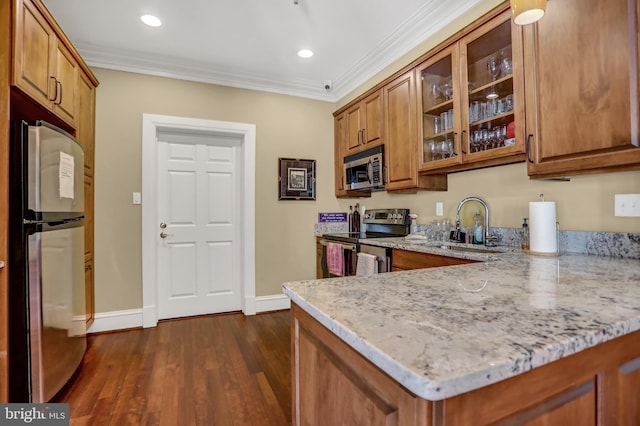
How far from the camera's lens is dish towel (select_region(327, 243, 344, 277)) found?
3.09 meters

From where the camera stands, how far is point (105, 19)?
8.06 ft

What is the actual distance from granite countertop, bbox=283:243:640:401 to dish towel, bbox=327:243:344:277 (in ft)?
6.47

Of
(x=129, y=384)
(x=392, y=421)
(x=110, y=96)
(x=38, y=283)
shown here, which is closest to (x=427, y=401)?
(x=392, y=421)

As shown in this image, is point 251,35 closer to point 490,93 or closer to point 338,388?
point 490,93

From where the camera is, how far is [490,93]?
6.69 feet

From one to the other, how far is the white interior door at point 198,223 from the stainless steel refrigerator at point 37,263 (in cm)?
138

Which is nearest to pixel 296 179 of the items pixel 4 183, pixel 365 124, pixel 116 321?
pixel 365 124

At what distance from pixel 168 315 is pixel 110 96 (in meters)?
2.23

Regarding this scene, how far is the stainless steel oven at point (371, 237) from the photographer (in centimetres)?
255

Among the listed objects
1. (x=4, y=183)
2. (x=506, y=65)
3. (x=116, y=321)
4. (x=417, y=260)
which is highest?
(x=506, y=65)

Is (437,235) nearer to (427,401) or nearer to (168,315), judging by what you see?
(427,401)

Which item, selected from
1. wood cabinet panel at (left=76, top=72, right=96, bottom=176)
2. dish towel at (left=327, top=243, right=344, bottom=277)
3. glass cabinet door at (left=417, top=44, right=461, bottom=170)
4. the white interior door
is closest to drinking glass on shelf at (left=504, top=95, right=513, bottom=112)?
glass cabinet door at (left=417, top=44, right=461, bottom=170)

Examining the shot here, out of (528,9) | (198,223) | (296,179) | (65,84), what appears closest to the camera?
(528,9)

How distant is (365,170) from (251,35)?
1615 millimetres
